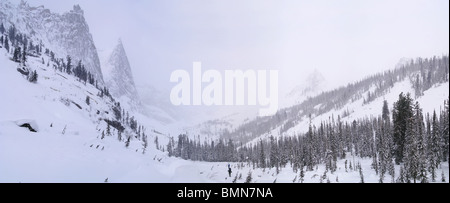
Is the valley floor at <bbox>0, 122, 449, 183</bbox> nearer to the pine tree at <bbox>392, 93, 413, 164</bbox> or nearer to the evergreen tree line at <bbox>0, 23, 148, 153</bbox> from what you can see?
the evergreen tree line at <bbox>0, 23, 148, 153</bbox>

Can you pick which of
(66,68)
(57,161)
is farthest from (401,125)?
(66,68)

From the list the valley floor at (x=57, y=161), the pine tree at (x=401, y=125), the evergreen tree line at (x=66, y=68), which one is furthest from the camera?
the evergreen tree line at (x=66, y=68)

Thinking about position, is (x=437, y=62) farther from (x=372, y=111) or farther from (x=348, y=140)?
(x=348, y=140)

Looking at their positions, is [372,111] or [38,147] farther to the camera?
[372,111]

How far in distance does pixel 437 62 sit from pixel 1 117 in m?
224

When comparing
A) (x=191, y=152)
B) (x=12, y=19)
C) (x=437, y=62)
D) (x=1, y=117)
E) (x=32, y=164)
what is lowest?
(x=191, y=152)

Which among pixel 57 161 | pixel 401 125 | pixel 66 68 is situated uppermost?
pixel 66 68

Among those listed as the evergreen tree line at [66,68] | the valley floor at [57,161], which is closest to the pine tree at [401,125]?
the valley floor at [57,161]

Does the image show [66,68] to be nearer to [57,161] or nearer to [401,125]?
[57,161]

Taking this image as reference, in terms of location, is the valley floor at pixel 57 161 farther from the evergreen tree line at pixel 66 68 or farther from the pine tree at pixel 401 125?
the pine tree at pixel 401 125

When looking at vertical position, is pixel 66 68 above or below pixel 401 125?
above

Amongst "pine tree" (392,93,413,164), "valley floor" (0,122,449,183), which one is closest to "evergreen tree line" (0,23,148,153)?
"valley floor" (0,122,449,183)

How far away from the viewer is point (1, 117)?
54.3 feet
